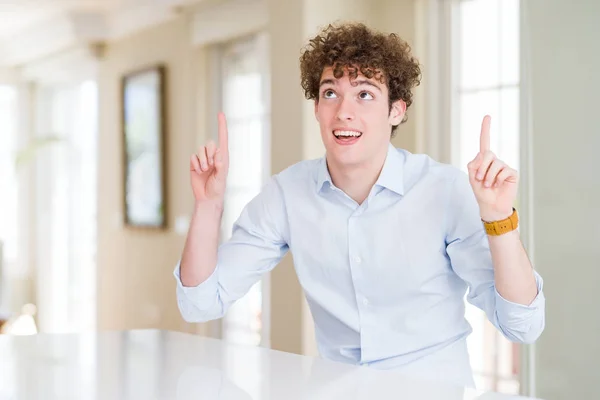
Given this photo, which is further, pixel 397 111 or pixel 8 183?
pixel 8 183

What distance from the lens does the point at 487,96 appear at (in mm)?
3406

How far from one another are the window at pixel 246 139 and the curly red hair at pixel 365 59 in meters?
2.68

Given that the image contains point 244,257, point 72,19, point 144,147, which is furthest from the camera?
point 72,19

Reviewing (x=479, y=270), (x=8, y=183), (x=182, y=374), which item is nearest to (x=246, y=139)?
(x=479, y=270)

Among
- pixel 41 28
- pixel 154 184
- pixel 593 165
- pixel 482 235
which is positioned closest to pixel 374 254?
pixel 482 235

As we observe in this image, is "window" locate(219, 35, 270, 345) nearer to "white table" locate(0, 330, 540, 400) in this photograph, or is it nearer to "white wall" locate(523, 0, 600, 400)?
"white wall" locate(523, 0, 600, 400)

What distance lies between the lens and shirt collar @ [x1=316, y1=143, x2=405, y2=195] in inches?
71.4

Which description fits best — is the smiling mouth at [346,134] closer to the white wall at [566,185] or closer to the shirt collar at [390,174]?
the shirt collar at [390,174]

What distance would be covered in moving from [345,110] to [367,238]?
11.9 inches

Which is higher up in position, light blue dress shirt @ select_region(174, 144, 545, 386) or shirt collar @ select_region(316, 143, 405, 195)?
shirt collar @ select_region(316, 143, 405, 195)

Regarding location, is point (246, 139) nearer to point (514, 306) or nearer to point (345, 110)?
point (345, 110)

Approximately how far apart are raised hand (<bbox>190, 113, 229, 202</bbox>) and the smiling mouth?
0.27 meters

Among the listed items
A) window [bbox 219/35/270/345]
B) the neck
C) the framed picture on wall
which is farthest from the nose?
the framed picture on wall

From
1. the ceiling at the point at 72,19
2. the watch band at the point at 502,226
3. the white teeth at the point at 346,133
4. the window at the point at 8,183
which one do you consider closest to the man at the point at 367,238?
the white teeth at the point at 346,133
